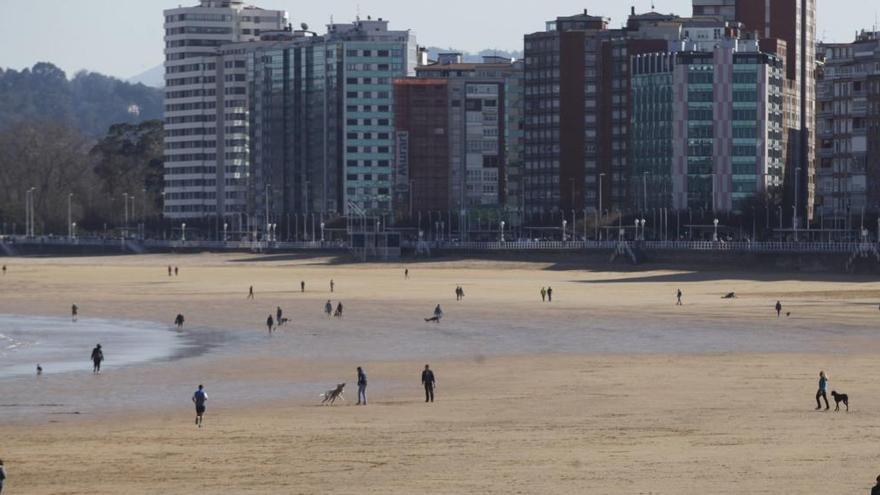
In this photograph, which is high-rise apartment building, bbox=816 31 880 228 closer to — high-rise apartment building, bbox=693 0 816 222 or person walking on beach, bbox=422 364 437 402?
high-rise apartment building, bbox=693 0 816 222

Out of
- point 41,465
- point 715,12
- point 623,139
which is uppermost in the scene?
point 715,12

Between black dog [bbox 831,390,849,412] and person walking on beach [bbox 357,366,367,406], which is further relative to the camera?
person walking on beach [bbox 357,366,367,406]

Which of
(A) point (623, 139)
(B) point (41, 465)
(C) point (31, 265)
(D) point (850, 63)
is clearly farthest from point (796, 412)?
(A) point (623, 139)

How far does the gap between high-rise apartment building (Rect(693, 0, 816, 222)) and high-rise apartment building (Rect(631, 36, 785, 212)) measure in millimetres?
5076

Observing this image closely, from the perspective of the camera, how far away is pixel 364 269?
489 ft

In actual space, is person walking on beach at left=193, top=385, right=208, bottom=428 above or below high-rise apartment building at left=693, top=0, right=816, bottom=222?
below

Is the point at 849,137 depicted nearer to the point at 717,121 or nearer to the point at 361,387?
the point at 717,121

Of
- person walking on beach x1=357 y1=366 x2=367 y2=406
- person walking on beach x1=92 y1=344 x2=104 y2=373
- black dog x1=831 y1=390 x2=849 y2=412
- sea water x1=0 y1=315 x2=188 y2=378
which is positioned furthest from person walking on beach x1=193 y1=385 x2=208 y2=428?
black dog x1=831 y1=390 x2=849 y2=412

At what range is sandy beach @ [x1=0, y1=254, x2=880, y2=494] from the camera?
40.3 metres

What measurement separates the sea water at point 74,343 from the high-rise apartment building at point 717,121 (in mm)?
91266

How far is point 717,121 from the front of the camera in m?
174

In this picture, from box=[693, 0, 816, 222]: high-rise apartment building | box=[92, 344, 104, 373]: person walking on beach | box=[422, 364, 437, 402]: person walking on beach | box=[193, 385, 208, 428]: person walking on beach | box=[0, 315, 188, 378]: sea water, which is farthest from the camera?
box=[693, 0, 816, 222]: high-rise apartment building

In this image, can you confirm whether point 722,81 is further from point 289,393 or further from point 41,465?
point 41,465

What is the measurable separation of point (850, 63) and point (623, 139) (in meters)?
38.7
